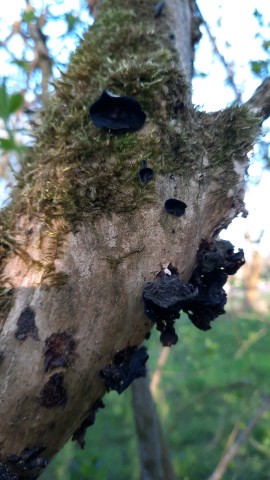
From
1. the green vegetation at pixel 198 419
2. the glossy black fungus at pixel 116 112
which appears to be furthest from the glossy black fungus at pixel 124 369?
the green vegetation at pixel 198 419

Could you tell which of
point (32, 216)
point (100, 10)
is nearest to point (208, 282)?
point (32, 216)

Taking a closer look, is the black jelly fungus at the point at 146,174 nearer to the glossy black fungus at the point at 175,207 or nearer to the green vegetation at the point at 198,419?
the glossy black fungus at the point at 175,207

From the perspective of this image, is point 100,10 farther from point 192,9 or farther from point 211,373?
point 211,373

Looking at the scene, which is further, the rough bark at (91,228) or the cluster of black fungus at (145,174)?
the cluster of black fungus at (145,174)

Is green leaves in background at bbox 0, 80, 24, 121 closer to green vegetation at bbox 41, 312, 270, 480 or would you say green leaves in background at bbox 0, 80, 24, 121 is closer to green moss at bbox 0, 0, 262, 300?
green moss at bbox 0, 0, 262, 300

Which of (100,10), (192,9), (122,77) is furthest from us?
(192,9)

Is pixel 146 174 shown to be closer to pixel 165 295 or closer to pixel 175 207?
pixel 175 207
